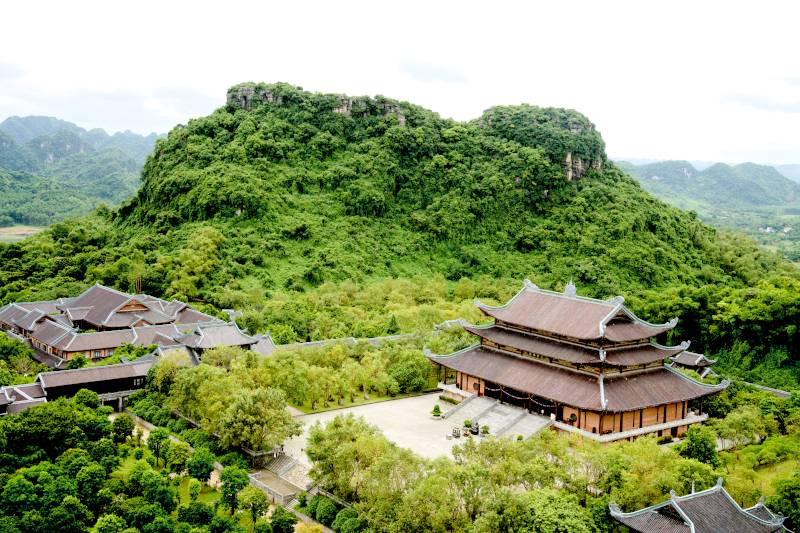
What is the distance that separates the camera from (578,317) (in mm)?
33594

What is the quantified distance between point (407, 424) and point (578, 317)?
9.97 metres

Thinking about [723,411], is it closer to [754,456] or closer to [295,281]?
[754,456]

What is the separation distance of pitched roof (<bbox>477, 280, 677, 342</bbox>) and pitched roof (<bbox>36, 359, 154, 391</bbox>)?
19232 millimetres

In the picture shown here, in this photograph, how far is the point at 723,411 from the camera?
114 ft

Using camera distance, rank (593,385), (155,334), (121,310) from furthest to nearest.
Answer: (121,310) → (155,334) → (593,385)

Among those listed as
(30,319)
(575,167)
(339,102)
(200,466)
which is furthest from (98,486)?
(575,167)

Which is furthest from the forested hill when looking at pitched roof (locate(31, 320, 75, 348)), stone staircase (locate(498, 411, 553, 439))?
stone staircase (locate(498, 411, 553, 439))

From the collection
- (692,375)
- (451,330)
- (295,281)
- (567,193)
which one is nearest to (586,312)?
(692,375)

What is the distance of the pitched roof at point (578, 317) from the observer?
3231 centimetres

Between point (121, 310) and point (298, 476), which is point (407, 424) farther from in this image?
point (121, 310)

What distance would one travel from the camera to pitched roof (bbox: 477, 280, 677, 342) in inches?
1272

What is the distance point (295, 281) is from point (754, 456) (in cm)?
4272

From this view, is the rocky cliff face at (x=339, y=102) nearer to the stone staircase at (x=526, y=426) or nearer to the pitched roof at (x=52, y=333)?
the pitched roof at (x=52, y=333)

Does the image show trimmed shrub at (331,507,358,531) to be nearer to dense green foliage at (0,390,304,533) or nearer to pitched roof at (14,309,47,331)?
dense green foliage at (0,390,304,533)
